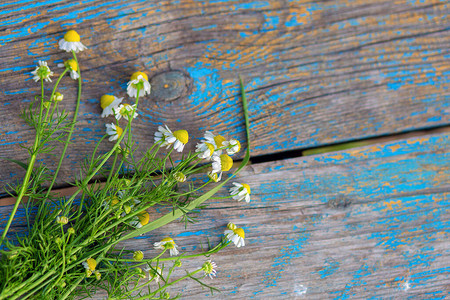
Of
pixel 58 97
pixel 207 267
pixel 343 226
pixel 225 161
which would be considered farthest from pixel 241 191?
pixel 58 97

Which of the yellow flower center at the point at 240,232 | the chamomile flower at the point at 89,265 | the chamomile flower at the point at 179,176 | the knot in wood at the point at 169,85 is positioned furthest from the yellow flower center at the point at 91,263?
the knot in wood at the point at 169,85

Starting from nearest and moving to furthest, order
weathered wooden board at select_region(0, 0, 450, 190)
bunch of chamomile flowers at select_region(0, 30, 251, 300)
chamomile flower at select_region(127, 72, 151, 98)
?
bunch of chamomile flowers at select_region(0, 30, 251, 300), chamomile flower at select_region(127, 72, 151, 98), weathered wooden board at select_region(0, 0, 450, 190)

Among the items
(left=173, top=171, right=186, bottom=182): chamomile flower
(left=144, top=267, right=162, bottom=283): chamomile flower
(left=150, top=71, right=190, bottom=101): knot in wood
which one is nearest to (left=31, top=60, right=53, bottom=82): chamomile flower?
(left=150, top=71, right=190, bottom=101): knot in wood

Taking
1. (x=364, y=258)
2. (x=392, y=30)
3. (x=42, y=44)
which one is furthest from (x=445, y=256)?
(x=42, y=44)

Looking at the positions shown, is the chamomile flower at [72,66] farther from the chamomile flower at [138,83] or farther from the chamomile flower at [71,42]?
the chamomile flower at [138,83]

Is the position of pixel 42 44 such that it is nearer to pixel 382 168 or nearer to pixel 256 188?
pixel 256 188

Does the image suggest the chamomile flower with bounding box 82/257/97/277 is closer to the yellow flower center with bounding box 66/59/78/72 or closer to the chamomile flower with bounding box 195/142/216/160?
the chamomile flower with bounding box 195/142/216/160
